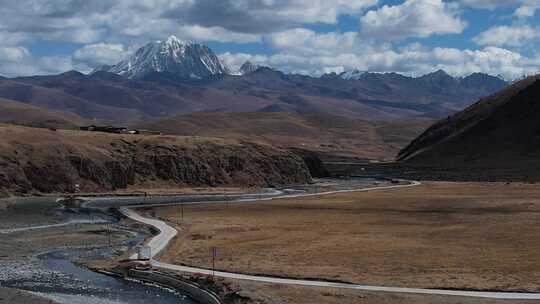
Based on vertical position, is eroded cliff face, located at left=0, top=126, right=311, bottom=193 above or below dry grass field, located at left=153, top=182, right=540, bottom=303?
above

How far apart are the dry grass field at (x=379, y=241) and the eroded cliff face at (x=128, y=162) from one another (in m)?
32.2

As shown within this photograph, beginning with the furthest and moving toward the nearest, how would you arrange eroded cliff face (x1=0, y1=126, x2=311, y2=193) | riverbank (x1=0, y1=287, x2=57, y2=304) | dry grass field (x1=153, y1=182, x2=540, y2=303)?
1. eroded cliff face (x1=0, y1=126, x2=311, y2=193)
2. dry grass field (x1=153, y1=182, x2=540, y2=303)
3. riverbank (x1=0, y1=287, x2=57, y2=304)

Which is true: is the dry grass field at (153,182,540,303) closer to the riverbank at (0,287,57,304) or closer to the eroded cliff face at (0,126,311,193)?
the riverbank at (0,287,57,304)

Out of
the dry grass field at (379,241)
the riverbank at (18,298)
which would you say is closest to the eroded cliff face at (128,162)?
the dry grass field at (379,241)

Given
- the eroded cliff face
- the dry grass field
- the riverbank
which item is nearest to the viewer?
the riverbank

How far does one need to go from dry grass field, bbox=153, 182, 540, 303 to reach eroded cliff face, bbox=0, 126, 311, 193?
32.2 meters

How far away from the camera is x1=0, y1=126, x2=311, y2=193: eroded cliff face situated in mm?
124562

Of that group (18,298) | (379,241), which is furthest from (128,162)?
(18,298)

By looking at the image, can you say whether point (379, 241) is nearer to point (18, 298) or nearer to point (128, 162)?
point (18, 298)

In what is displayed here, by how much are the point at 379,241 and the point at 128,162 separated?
88.6 meters

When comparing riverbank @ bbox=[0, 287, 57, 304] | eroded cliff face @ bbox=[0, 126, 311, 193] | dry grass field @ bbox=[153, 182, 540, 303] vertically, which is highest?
eroded cliff face @ bbox=[0, 126, 311, 193]

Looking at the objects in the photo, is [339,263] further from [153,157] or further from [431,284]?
[153,157]

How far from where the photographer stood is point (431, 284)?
42469mm

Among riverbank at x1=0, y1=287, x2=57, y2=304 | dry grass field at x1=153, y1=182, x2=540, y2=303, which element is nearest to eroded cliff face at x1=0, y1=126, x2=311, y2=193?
dry grass field at x1=153, y1=182, x2=540, y2=303
